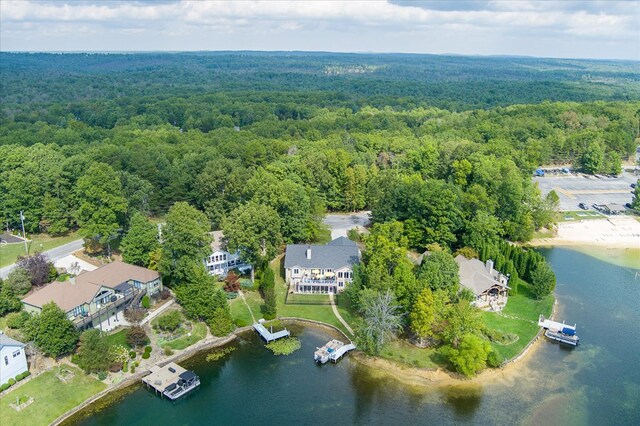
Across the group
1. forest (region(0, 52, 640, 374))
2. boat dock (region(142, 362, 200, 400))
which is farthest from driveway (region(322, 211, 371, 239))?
boat dock (region(142, 362, 200, 400))

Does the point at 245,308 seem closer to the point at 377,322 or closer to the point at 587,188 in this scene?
the point at 377,322

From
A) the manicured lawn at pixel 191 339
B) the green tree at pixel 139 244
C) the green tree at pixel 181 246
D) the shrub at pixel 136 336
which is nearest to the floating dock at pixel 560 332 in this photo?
the manicured lawn at pixel 191 339

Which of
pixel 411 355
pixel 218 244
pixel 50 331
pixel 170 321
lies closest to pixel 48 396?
pixel 50 331

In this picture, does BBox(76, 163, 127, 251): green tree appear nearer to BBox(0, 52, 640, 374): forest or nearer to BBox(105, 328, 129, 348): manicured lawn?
BBox(0, 52, 640, 374): forest

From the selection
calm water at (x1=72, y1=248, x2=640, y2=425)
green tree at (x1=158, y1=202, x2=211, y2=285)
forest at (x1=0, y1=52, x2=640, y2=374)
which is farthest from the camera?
green tree at (x1=158, y1=202, x2=211, y2=285)

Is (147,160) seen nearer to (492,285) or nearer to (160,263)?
(160,263)

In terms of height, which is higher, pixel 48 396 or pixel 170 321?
pixel 170 321

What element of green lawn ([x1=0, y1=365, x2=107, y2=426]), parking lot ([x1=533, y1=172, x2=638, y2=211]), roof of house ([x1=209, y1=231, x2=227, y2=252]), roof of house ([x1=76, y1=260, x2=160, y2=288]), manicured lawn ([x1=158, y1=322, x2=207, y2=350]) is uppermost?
roof of house ([x1=209, y1=231, x2=227, y2=252])
